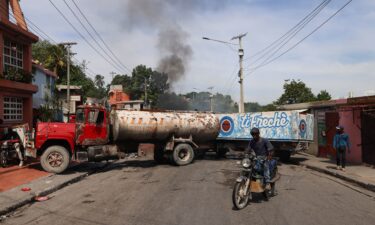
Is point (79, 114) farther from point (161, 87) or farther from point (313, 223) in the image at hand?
point (161, 87)

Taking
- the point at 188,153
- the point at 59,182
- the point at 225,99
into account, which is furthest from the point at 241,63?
the point at 225,99

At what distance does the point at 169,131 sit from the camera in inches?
677

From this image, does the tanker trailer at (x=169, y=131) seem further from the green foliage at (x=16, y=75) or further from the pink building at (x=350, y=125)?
the green foliage at (x=16, y=75)

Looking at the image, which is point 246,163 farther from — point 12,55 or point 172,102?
point 172,102

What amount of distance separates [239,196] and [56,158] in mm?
8394

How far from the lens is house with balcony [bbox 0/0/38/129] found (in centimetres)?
1753

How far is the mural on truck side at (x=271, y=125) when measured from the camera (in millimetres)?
17172

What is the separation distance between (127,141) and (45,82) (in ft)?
61.1

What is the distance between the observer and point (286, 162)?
1811cm

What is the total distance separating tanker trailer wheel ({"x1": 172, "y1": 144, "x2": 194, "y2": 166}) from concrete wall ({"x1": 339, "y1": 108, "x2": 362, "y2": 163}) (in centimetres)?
692

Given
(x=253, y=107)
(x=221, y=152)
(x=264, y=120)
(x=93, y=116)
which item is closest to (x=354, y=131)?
(x=264, y=120)

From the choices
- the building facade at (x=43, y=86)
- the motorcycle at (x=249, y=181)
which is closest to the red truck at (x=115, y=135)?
the motorcycle at (x=249, y=181)

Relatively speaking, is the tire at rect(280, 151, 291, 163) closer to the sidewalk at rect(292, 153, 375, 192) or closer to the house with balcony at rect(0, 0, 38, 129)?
the sidewalk at rect(292, 153, 375, 192)

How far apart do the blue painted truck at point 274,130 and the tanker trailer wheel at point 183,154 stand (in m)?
2.66
